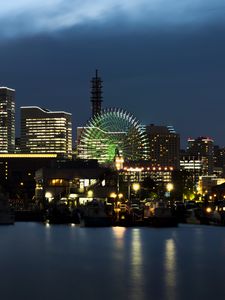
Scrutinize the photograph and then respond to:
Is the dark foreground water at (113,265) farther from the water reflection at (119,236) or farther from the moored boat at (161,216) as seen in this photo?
the moored boat at (161,216)

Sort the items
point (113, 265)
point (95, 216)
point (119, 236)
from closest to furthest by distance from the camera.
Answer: point (113, 265) → point (119, 236) → point (95, 216)

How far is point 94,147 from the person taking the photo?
126m

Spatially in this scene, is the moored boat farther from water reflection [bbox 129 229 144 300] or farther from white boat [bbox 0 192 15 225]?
white boat [bbox 0 192 15 225]

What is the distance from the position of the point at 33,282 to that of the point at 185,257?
16651mm

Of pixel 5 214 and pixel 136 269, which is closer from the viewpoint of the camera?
pixel 136 269

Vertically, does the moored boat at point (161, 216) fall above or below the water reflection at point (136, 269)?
above

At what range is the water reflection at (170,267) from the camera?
4728 cm

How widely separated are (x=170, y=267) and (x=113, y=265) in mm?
3987

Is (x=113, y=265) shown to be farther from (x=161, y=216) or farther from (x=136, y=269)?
(x=161, y=216)

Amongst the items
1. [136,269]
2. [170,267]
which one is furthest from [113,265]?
[170,267]

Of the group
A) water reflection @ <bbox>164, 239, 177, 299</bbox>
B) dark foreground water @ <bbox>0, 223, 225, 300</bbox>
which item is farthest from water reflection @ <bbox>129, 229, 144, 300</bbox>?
water reflection @ <bbox>164, 239, 177, 299</bbox>

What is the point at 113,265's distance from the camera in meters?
58.4

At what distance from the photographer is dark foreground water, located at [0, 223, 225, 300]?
153 feet

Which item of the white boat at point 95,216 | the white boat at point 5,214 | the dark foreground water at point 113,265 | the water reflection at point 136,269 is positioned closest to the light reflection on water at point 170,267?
the dark foreground water at point 113,265
